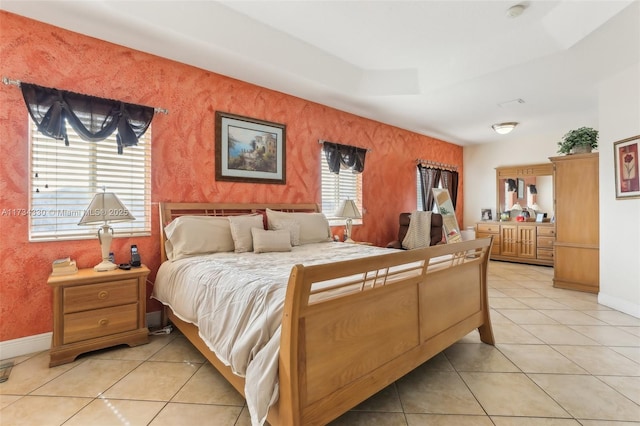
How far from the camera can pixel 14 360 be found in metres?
2.26

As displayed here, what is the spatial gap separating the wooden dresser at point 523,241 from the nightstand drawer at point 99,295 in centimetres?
547

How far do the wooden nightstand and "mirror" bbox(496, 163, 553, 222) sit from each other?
6.75 m

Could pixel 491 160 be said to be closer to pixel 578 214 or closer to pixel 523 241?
pixel 523 241

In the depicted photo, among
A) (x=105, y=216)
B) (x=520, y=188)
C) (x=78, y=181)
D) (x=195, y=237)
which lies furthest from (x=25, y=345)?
(x=520, y=188)

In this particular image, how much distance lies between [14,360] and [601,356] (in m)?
4.50

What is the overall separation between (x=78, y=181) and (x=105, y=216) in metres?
0.58

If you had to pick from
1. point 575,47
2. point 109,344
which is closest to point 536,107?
point 575,47

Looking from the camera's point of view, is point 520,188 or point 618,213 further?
point 520,188

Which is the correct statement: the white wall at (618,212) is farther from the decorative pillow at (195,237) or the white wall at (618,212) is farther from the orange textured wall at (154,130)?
the decorative pillow at (195,237)

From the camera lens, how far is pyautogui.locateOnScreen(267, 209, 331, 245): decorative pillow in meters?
3.29

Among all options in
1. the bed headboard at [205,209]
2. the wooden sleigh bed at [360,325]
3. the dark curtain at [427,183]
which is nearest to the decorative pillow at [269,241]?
the bed headboard at [205,209]

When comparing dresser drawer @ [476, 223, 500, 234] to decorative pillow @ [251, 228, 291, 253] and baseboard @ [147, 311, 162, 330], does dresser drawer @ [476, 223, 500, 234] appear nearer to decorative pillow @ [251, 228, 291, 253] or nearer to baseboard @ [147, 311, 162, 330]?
decorative pillow @ [251, 228, 291, 253]

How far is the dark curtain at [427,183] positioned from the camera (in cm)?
596

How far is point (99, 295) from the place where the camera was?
7.54 feet
